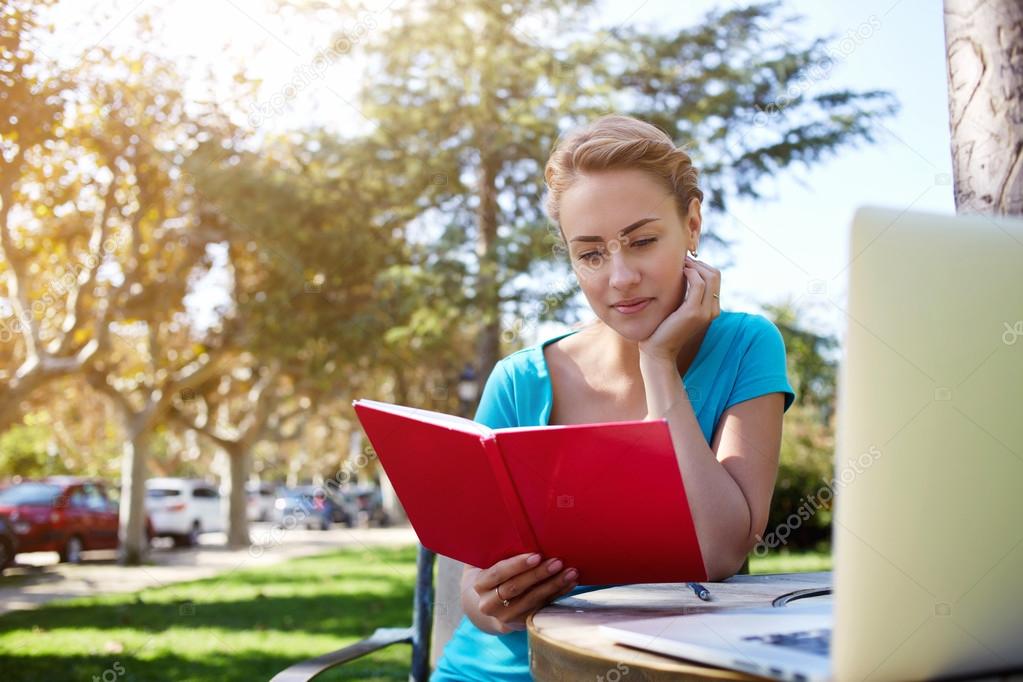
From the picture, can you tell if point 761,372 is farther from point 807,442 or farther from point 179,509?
point 179,509

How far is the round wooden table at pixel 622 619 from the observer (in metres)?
1.12

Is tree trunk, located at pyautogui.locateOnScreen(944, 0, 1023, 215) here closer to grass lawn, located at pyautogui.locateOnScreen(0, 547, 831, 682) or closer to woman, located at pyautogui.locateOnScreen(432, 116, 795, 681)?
woman, located at pyautogui.locateOnScreen(432, 116, 795, 681)

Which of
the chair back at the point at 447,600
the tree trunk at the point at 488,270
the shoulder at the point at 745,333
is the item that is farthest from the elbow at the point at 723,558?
the tree trunk at the point at 488,270

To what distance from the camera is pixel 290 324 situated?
44.8 feet

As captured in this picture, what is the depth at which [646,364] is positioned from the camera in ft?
6.53

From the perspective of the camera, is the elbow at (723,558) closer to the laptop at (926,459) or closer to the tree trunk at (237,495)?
the laptop at (926,459)

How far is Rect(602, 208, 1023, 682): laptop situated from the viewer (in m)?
0.88

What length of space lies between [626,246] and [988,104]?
38.2 inches

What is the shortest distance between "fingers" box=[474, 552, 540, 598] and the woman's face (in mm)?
662

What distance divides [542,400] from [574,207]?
50 centimetres

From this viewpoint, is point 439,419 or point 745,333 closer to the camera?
point 439,419

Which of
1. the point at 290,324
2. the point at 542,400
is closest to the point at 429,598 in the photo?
the point at 542,400

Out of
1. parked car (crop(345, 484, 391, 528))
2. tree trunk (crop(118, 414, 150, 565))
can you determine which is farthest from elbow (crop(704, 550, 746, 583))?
parked car (crop(345, 484, 391, 528))

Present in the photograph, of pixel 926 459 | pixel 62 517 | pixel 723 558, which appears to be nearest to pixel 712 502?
pixel 723 558
